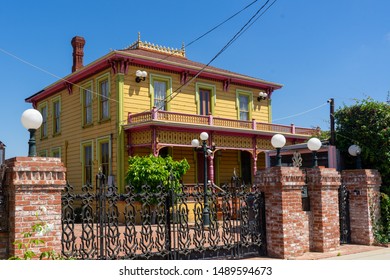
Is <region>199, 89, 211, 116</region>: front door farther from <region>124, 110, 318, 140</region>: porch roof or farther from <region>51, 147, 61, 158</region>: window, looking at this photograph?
<region>51, 147, 61, 158</region>: window

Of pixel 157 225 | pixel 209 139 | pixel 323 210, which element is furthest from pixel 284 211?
pixel 209 139

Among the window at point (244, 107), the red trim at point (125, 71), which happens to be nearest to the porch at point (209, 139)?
the window at point (244, 107)

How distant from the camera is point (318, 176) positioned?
10.8m

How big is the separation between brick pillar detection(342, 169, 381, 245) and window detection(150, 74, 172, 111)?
37.8 feet

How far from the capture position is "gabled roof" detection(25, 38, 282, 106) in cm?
2075

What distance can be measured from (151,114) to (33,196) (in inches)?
503

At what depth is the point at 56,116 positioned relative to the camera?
86.2ft

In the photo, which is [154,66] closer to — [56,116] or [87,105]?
[87,105]

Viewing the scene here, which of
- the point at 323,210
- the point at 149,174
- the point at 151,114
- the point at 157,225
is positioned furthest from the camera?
the point at 151,114

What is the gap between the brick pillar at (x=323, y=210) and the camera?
1062cm

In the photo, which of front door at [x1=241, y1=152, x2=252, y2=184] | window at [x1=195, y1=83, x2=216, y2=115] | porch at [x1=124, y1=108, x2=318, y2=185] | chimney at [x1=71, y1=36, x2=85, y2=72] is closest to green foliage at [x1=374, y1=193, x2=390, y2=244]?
porch at [x1=124, y1=108, x2=318, y2=185]

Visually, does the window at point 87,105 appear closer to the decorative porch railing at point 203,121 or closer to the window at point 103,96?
the window at point 103,96

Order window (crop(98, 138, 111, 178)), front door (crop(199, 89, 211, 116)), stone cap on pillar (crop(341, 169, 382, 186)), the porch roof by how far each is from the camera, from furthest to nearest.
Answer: front door (crop(199, 89, 211, 116)) < window (crop(98, 138, 111, 178)) < the porch roof < stone cap on pillar (crop(341, 169, 382, 186))
